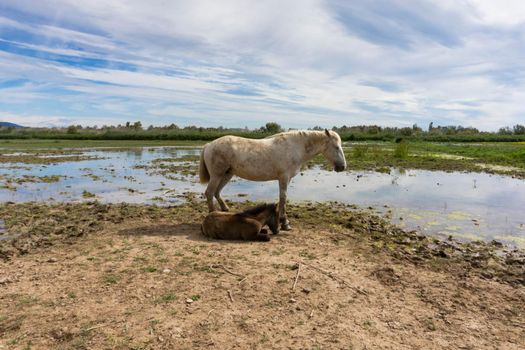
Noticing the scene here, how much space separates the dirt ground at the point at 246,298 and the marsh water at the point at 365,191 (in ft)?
11.2

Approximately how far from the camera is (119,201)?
11.7 m

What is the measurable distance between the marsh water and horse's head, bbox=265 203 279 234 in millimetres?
3453

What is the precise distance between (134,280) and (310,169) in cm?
1652

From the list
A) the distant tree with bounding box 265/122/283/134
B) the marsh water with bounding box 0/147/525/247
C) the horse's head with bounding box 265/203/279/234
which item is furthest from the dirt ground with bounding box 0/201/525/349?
the distant tree with bounding box 265/122/283/134

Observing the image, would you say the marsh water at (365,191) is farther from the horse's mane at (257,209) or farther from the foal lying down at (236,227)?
the foal lying down at (236,227)

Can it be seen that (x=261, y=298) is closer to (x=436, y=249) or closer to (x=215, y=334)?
(x=215, y=334)

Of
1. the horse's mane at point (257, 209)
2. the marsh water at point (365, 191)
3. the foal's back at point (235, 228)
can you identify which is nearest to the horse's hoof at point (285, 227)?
the horse's mane at point (257, 209)

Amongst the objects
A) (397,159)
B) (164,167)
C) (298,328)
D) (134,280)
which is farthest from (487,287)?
(397,159)

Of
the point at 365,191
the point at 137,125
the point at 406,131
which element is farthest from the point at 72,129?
the point at 365,191

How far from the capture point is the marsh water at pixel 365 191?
9.45 metres

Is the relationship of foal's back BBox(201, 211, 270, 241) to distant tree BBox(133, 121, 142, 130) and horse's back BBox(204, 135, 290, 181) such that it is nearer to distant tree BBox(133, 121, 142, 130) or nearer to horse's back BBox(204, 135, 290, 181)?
horse's back BBox(204, 135, 290, 181)

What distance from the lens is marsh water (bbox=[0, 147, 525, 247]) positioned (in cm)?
945

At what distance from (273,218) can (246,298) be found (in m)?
3.20

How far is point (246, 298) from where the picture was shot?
4.79m
